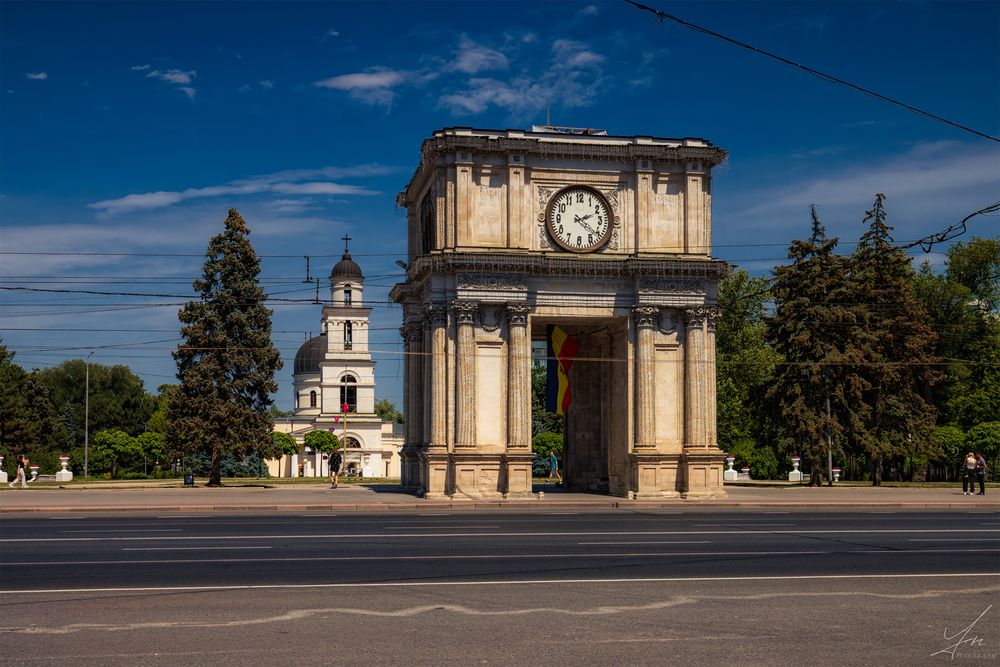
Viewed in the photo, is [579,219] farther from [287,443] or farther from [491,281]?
[287,443]

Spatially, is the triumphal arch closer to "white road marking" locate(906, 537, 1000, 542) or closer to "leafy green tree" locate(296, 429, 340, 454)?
"white road marking" locate(906, 537, 1000, 542)

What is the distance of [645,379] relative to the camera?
3578cm

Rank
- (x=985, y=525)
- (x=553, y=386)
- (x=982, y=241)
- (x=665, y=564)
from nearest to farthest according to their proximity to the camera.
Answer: (x=665, y=564), (x=985, y=525), (x=553, y=386), (x=982, y=241)

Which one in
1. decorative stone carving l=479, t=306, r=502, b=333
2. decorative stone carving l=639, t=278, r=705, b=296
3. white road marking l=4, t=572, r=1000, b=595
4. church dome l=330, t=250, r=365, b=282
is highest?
church dome l=330, t=250, r=365, b=282

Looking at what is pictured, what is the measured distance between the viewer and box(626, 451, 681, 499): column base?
1396 inches

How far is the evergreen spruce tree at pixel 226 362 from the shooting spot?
5391cm

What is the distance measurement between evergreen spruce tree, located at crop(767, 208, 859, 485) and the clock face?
18.1 m

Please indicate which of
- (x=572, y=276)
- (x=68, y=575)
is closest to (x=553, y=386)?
(x=572, y=276)

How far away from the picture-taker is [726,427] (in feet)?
240

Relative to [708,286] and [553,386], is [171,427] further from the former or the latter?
[708,286]

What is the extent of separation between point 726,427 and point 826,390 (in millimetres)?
21800

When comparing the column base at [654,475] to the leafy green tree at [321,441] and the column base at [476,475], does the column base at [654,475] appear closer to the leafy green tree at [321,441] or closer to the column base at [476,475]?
the column base at [476,475]

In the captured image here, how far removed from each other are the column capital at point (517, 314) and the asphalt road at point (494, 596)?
14.0 meters

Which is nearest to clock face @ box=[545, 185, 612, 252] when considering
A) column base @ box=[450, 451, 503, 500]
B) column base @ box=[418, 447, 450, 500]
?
column base @ box=[450, 451, 503, 500]
